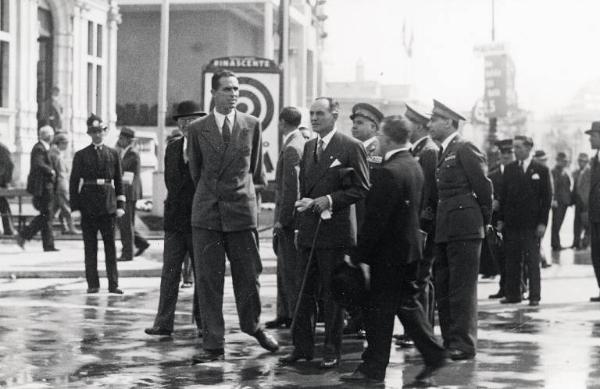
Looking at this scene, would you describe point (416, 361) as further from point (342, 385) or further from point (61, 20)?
point (61, 20)

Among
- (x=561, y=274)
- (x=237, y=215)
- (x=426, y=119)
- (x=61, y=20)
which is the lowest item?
(x=561, y=274)

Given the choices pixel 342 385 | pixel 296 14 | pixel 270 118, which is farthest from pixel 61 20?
pixel 342 385

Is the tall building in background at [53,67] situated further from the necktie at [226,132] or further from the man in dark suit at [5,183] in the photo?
the necktie at [226,132]

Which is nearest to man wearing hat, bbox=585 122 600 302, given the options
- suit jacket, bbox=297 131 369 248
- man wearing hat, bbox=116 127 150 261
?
suit jacket, bbox=297 131 369 248

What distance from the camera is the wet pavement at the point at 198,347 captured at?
8055 mm

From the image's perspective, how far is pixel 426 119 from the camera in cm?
1045

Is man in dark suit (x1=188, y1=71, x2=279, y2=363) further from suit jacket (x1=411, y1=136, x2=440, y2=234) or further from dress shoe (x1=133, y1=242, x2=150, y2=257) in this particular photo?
dress shoe (x1=133, y1=242, x2=150, y2=257)

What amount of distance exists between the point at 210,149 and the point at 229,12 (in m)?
39.8

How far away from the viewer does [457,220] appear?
9508 mm

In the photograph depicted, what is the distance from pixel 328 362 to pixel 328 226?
99 centimetres

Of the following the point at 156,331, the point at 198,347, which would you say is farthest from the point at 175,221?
the point at 198,347

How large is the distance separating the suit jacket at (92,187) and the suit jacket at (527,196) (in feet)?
14.4

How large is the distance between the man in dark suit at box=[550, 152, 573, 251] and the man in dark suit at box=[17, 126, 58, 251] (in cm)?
975

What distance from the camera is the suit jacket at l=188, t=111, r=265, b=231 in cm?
895
